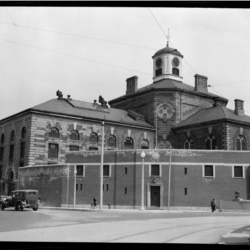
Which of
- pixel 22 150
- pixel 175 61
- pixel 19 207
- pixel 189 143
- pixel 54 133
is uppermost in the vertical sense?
pixel 175 61

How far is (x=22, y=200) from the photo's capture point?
30875mm

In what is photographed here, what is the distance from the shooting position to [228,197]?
39375mm

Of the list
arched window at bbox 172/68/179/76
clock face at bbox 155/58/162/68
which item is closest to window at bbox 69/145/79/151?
clock face at bbox 155/58/162/68

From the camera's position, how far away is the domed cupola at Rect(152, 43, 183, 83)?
58000 mm

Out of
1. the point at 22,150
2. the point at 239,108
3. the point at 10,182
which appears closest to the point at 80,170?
the point at 22,150

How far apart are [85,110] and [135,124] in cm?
732

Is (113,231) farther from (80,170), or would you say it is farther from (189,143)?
(189,143)

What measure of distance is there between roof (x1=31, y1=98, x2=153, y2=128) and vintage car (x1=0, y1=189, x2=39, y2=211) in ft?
51.7

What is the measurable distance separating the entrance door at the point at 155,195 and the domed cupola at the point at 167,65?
2287 cm

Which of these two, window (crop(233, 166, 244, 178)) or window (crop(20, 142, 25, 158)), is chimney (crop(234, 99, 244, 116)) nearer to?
window (crop(233, 166, 244, 178))

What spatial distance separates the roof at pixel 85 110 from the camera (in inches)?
1855

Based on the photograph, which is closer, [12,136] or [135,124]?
[12,136]
